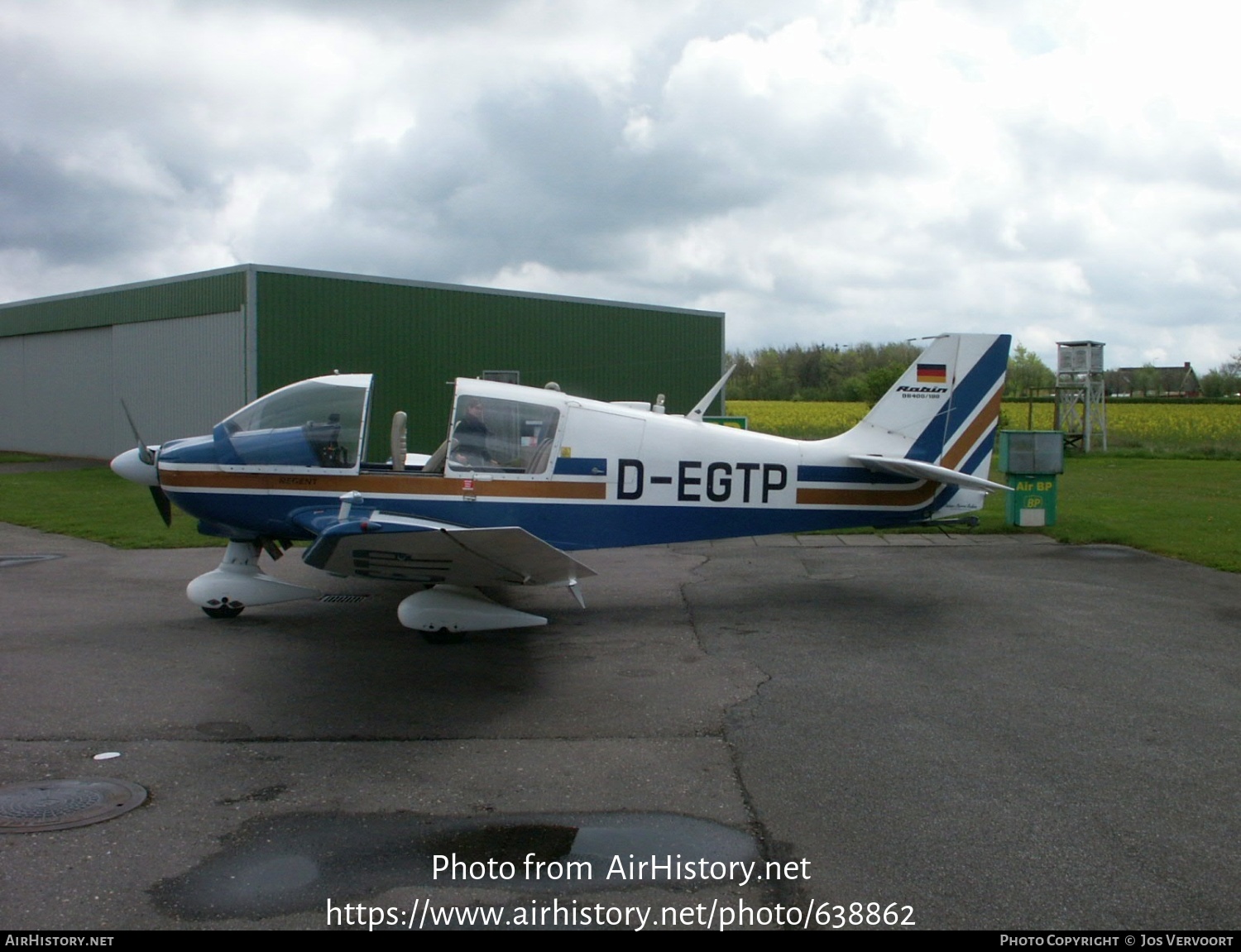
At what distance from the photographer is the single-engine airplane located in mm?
7750

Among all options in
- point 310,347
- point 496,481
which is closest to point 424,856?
point 496,481

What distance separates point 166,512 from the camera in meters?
8.56

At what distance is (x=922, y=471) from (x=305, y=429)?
17.6 feet

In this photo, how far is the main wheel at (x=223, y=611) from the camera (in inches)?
324

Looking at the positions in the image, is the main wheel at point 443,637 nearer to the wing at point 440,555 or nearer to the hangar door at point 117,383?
the wing at point 440,555

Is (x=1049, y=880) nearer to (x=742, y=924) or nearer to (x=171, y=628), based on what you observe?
(x=742, y=924)

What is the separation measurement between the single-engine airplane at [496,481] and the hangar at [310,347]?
366 inches

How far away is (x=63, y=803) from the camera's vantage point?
175 inches

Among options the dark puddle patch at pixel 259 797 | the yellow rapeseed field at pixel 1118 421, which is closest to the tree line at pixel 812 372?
the yellow rapeseed field at pixel 1118 421

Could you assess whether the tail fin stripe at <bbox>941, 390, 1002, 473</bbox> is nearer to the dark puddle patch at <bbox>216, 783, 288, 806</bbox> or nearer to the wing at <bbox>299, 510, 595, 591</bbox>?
the wing at <bbox>299, 510, 595, 591</bbox>

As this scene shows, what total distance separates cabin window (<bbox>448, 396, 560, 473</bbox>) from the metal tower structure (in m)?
24.1

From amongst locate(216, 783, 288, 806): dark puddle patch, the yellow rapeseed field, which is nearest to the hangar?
the yellow rapeseed field
